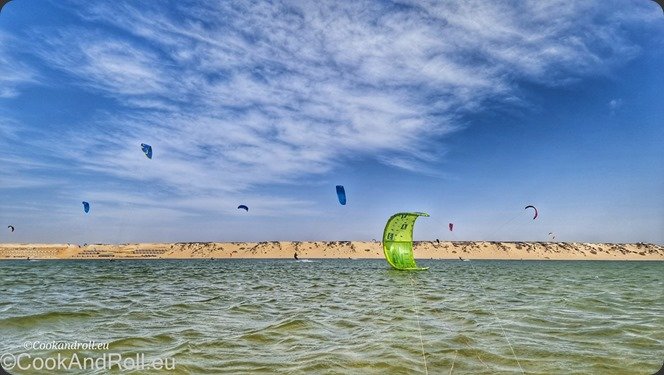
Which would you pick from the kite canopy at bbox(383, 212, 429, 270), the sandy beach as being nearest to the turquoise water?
the kite canopy at bbox(383, 212, 429, 270)

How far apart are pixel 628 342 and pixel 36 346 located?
1317 cm

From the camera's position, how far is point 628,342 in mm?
8859

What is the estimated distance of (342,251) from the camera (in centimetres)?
15250

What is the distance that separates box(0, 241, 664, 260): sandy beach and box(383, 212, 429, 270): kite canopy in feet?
333

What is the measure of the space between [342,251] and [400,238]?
11576 centimetres

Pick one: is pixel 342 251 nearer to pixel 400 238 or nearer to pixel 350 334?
pixel 400 238

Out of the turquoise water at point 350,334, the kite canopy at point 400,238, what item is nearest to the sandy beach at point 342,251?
the kite canopy at point 400,238

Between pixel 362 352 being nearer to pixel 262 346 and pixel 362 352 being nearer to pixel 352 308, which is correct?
pixel 262 346

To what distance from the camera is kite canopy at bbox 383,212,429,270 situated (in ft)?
121

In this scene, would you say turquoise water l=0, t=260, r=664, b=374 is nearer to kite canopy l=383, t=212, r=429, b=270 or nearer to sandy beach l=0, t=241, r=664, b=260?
kite canopy l=383, t=212, r=429, b=270

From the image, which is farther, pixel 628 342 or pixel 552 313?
pixel 552 313

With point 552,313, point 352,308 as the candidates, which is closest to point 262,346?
point 352,308

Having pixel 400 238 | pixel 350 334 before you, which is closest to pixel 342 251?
pixel 400 238

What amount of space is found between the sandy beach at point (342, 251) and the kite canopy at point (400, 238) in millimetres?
101631
